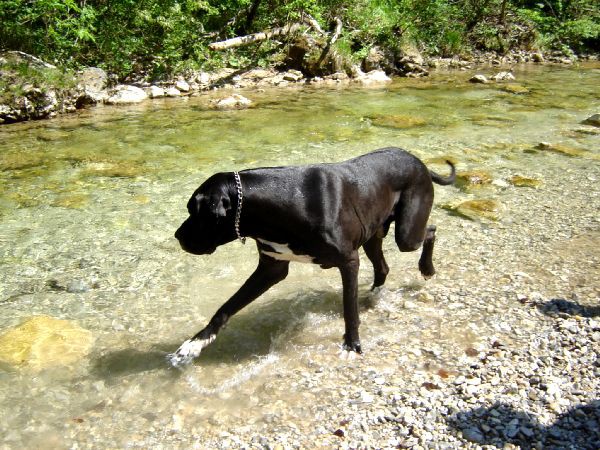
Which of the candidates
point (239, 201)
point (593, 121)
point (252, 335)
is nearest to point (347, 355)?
point (252, 335)

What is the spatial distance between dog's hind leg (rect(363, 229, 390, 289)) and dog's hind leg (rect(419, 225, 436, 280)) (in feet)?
1.03

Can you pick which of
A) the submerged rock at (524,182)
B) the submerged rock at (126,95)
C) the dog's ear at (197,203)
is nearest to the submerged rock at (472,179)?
the submerged rock at (524,182)

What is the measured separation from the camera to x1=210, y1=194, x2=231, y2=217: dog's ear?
10.9 feet

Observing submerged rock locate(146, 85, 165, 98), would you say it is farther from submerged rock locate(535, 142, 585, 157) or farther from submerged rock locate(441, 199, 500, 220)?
submerged rock locate(441, 199, 500, 220)

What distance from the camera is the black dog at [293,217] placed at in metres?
3.38

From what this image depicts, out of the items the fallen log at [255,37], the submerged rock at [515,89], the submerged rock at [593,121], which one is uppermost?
the fallen log at [255,37]

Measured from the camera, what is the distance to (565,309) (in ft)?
13.4

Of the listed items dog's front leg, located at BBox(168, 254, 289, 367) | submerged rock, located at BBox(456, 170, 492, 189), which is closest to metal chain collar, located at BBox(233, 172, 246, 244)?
dog's front leg, located at BBox(168, 254, 289, 367)

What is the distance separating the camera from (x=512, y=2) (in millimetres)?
23078

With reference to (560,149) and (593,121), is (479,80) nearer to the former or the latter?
(593,121)

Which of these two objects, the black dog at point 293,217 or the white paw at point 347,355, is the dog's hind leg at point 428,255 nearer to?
the black dog at point 293,217

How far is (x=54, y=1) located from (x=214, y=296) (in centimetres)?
944

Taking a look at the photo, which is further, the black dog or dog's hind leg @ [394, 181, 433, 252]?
dog's hind leg @ [394, 181, 433, 252]

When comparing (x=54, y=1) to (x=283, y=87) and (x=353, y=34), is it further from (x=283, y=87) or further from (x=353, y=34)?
(x=353, y=34)
